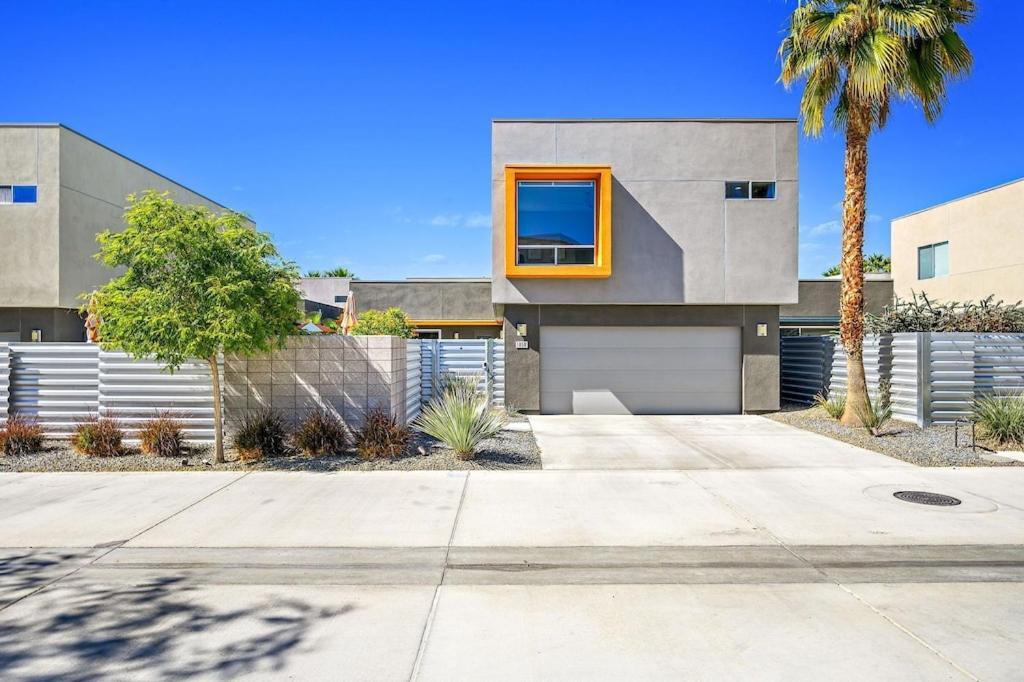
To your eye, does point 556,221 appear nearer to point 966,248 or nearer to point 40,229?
point 40,229

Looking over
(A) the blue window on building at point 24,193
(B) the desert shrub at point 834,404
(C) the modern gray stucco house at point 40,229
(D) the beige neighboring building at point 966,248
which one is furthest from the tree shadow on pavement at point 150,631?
(D) the beige neighboring building at point 966,248

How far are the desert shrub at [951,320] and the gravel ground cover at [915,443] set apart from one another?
7.46 ft

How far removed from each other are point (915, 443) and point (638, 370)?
6.38 metres

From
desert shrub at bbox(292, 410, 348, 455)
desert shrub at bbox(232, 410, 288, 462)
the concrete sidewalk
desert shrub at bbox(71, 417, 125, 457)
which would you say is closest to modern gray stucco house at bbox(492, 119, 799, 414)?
desert shrub at bbox(292, 410, 348, 455)

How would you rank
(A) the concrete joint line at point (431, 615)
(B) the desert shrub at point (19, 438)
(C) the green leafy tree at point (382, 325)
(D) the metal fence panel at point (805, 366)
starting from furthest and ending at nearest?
1. (C) the green leafy tree at point (382, 325)
2. (D) the metal fence panel at point (805, 366)
3. (B) the desert shrub at point (19, 438)
4. (A) the concrete joint line at point (431, 615)

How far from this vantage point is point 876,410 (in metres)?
11.7

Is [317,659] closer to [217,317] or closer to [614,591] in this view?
[614,591]

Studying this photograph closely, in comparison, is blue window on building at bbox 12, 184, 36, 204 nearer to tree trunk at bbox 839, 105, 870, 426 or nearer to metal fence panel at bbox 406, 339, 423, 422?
metal fence panel at bbox 406, 339, 423, 422

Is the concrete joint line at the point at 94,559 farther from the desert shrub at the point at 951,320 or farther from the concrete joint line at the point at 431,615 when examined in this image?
the desert shrub at the point at 951,320

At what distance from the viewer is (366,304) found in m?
24.8

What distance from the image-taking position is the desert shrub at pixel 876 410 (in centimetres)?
1133

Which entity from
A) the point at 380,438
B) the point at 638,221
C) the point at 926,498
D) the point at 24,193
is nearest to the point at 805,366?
the point at 638,221

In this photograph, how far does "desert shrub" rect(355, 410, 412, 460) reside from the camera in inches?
371

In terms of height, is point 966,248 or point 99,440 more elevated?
point 966,248
